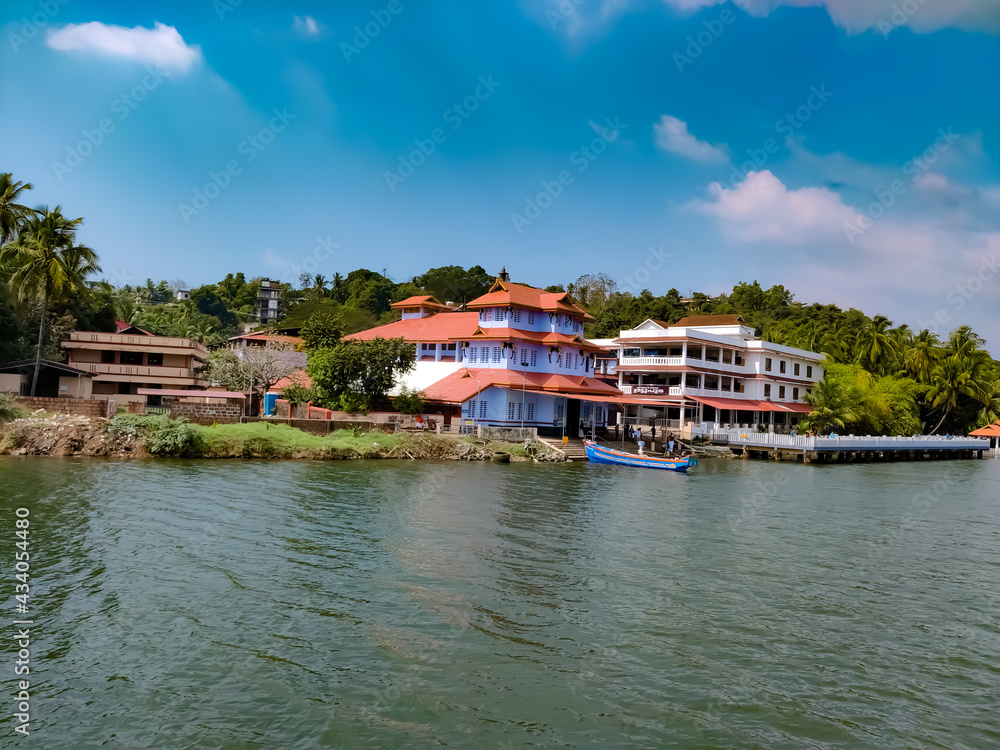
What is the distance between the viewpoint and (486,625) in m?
12.7

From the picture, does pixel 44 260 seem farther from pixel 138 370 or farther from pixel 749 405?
pixel 749 405

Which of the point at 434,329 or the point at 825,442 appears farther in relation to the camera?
the point at 434,329

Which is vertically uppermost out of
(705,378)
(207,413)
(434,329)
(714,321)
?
(714,321)

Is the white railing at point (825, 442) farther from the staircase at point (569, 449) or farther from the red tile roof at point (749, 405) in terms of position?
the staircase at point (569, 449)

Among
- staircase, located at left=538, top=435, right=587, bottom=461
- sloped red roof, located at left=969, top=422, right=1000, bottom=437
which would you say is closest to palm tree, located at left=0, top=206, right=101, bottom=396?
staircase, located at left=538, top=435, right=587, bottom=461

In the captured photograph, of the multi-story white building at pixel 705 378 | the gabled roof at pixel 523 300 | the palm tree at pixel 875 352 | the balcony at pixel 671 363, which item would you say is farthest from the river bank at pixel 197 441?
the palm tree at pixel 875 352

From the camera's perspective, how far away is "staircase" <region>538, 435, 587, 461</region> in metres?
43.4

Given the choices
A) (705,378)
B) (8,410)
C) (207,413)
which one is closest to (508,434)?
(207,413)

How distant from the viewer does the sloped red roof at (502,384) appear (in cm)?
4638

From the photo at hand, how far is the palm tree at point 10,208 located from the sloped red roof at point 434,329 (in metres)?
22.4

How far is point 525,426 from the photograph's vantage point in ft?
156

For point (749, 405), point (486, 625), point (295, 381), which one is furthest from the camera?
point (749, 405)

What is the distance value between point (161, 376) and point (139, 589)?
148 ft

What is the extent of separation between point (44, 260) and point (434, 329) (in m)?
26.5
